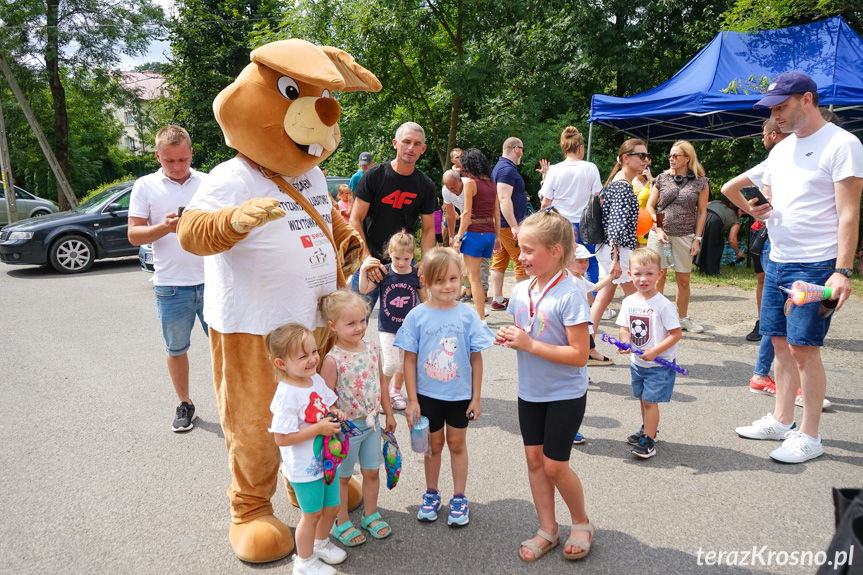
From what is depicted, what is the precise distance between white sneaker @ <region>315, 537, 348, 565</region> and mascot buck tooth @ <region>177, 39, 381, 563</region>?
6.9 inches

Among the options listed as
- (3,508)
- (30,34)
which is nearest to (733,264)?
(3,508)

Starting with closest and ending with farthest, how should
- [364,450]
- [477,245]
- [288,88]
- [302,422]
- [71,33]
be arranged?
1. [302,422]
2. [288,88]
3. [364,450]
4. [477,245]
5. [71,33]

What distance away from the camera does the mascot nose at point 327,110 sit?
9.28ft

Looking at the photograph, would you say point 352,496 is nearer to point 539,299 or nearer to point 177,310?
point 539,299

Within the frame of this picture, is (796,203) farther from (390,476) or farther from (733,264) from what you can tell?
(733,264)

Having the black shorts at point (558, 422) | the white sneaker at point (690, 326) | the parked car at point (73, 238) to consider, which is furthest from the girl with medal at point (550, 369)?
the parked car at point (73, 238)

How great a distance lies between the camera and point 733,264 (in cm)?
1082

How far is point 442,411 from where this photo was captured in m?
2.99

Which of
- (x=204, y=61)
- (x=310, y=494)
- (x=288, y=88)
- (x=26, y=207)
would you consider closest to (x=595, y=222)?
(x=288, y=88)

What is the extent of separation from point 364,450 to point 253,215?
3.99ft

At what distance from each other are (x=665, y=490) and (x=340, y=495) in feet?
5.87

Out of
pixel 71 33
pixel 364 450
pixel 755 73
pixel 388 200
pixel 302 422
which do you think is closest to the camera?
pixel 302 422

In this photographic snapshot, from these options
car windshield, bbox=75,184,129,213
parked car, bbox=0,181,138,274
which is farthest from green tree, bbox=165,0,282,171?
parked car, bbox=0,181,138,274

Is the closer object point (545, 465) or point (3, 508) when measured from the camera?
point (545, 465)
